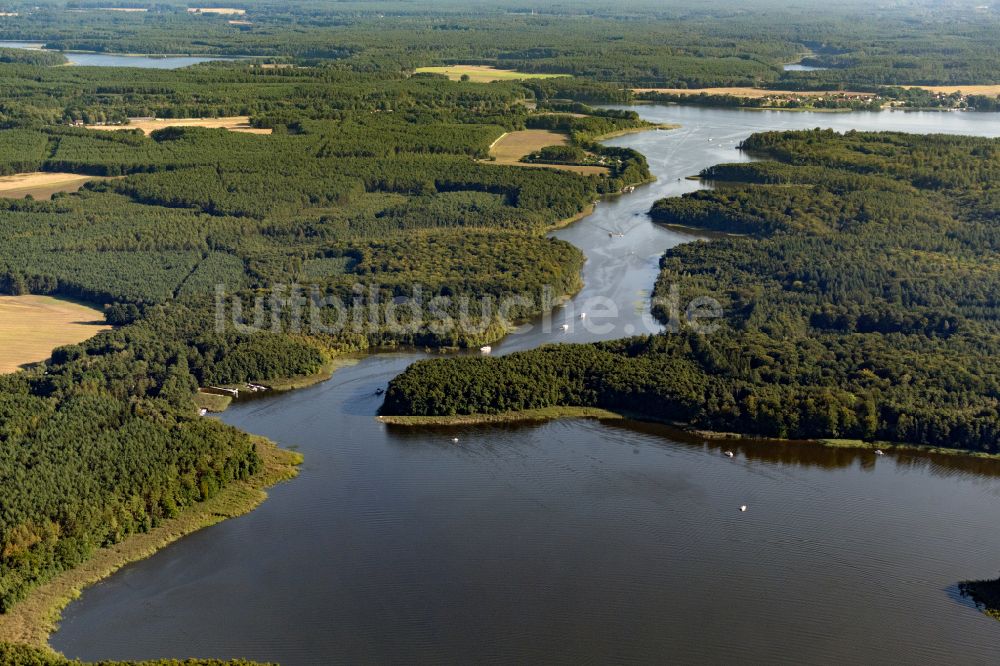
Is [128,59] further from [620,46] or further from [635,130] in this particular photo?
[635,130]

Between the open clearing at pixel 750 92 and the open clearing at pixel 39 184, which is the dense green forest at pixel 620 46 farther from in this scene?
the open clearing at pixel 39 184

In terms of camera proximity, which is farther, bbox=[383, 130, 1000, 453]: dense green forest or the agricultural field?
the agricultural field

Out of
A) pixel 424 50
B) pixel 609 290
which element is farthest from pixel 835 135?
pixel 424 50

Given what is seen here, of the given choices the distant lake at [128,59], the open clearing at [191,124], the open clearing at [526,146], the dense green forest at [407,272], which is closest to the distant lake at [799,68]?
the dense green forest at [407,272]

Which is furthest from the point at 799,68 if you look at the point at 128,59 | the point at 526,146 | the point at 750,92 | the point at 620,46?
the point at 128,59

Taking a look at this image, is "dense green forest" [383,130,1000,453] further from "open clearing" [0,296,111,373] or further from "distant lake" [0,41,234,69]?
"distant lake" [0,41,234,69]

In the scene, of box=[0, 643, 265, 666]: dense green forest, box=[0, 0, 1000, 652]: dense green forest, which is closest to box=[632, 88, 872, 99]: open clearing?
box=[0, 0, 1000, 652]: dense green forest

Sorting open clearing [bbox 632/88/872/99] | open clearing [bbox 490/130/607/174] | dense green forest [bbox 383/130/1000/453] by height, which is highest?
open clearing [bbox 632/88/872/99]
